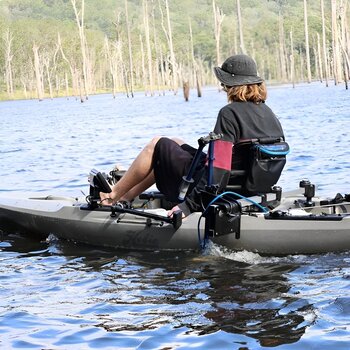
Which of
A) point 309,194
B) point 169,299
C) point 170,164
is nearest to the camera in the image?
point 169,299

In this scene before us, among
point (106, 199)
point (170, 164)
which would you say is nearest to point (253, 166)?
point (170, 164)

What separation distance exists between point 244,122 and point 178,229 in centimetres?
105

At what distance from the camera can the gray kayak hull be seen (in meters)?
6.39

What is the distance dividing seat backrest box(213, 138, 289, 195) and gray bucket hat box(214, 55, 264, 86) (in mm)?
458

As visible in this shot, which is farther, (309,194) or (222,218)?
(309,194)

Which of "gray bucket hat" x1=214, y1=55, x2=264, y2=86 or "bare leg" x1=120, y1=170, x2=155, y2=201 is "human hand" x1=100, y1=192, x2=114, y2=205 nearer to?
"bare leg" x1=120, y1=170, x2=155, y2=201

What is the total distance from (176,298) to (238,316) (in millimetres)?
658

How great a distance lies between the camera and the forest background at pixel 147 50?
74.2m

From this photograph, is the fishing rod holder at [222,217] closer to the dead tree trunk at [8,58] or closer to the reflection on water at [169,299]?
the reflection on water at [169,299]

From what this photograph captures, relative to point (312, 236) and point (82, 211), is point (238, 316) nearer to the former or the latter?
point (312, 236)

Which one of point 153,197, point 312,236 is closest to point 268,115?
point 312,236

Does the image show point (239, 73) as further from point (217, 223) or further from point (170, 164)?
point (217, 223)

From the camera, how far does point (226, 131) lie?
6.34 m

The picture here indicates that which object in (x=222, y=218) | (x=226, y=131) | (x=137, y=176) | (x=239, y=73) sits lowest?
(x=222, y=218)
